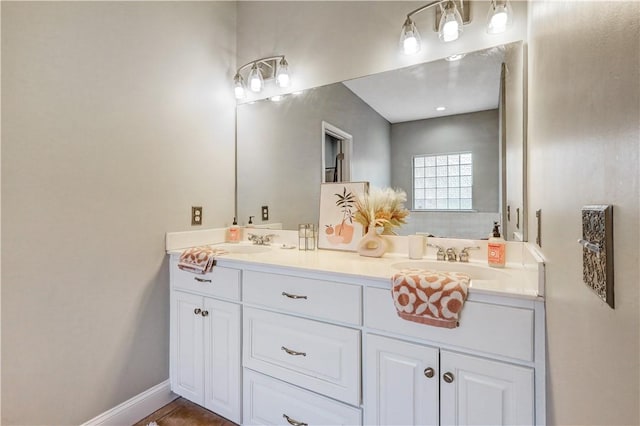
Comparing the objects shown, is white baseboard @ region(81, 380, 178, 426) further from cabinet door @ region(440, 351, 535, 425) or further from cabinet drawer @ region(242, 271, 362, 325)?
cabinet door @ region(440, 351, 535, 425)

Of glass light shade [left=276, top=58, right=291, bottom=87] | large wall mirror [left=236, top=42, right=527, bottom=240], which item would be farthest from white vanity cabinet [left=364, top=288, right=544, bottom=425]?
glass light shade [left=276, top=58, right=291, bottom=87]

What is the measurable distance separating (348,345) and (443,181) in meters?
0.96

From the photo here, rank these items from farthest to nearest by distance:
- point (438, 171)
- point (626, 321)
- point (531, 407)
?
point (438, 171), point (531, 407), point (626, 321)

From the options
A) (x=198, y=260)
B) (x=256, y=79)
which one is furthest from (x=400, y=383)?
(x=256, y=79)

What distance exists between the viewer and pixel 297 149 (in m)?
2.08

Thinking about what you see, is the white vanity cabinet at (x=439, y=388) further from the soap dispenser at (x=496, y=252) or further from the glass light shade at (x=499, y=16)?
the glass light shade at (x=499, y=16)

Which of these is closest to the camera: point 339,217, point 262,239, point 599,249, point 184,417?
point 599,249

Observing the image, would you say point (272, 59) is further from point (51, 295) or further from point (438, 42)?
point (51, 295)

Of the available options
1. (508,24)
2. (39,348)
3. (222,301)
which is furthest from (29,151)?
(508,24)

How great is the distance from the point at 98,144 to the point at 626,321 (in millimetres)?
1910

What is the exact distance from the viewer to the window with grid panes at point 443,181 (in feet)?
5.09

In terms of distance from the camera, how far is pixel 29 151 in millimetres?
1283

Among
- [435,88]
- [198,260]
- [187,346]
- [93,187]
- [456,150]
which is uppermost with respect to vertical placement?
[435,88]

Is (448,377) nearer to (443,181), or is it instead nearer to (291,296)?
(291,296)
